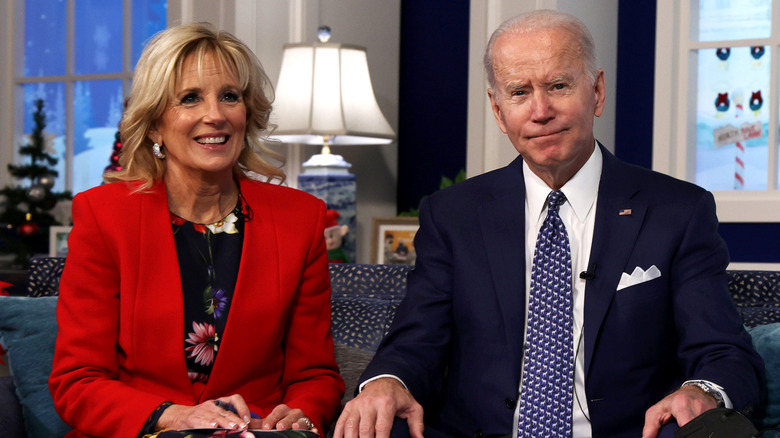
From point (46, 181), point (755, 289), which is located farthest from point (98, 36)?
point (755, 289)

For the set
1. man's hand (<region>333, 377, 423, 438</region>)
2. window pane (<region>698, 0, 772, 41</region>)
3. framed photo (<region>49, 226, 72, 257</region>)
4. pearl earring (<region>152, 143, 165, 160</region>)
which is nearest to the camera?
man's hand (<region>333, 377, 423, 438</region>)

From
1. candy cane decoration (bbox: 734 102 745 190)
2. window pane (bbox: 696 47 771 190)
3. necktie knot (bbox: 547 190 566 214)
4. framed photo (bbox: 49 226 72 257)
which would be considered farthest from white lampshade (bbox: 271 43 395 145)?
necktie knot (bbox: 547 190 566 214)

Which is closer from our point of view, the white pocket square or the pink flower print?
the white pocket square

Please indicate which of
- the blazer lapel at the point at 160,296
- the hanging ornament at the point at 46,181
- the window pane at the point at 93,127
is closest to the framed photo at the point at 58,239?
the hanging ornament at the point at 46,181

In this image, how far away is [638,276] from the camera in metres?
1.74

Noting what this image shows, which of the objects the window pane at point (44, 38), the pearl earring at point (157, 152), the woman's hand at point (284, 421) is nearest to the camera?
the woman's hand at point (284, 421)

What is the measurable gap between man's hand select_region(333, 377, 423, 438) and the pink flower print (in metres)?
0.37

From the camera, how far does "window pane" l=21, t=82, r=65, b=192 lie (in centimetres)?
549

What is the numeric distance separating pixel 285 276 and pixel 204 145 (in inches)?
12.2

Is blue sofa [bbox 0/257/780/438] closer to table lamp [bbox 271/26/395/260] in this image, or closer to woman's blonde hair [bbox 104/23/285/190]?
woman's blonde hair [bbox 104/23/285/190]

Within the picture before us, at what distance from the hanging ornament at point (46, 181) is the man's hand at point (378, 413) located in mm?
3843

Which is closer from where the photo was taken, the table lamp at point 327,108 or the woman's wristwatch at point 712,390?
the woman's wristwatch at point 712,390

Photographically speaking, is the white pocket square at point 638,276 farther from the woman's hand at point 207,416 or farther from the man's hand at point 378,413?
the woman's hand at point 207,416

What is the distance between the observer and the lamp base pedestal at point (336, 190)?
3.45 m
